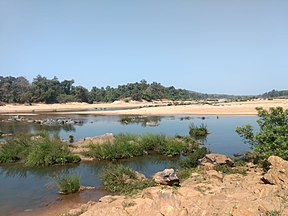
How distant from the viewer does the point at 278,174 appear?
936cm

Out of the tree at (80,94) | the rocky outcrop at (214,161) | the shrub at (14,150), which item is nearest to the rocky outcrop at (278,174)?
the rocky outcrop at (214,161)

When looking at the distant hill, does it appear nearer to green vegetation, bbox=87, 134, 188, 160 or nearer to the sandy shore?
the sandy shore

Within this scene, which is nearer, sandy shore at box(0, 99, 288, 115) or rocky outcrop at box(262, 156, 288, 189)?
rocky outcrop at box(262, 156, 288, 189)

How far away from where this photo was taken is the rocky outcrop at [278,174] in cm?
899

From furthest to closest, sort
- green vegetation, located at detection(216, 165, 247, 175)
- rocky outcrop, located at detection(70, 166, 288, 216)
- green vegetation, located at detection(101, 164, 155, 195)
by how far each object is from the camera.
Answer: green vegetation, located at detection(216, 165, 247, 175)
green vegetation, located at detection(101, 164, 155, 195)
rocky outcrop, located at detection(70, 166, 288, 216)

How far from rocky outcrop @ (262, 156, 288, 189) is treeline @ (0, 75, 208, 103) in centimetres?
10538

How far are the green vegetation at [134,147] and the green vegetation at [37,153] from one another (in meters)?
1.80

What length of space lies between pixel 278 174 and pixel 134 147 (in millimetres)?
11850

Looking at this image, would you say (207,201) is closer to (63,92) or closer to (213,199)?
(213,199)

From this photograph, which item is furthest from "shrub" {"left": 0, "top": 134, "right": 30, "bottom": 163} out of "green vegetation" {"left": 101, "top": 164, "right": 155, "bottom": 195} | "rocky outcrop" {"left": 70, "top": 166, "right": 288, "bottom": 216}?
"rocky outcrop" {"left": 70, "top": 166, "right": 288, "bottom": 216}

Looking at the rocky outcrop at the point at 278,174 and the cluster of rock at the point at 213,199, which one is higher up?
the rocky outcrop at the point at 278,174

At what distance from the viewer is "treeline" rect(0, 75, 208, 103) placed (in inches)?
4079

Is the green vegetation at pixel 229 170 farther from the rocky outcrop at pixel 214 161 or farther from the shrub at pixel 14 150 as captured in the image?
the shrub at pixel 14 150

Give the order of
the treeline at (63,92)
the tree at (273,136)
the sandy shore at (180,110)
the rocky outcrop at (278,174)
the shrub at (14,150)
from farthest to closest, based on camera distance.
→ the treeline at (63,92) < the sandy shore at (180,110) < the shrub at (14,150) < the tree at (273,136) < the rocky outcrop at (278,174)
